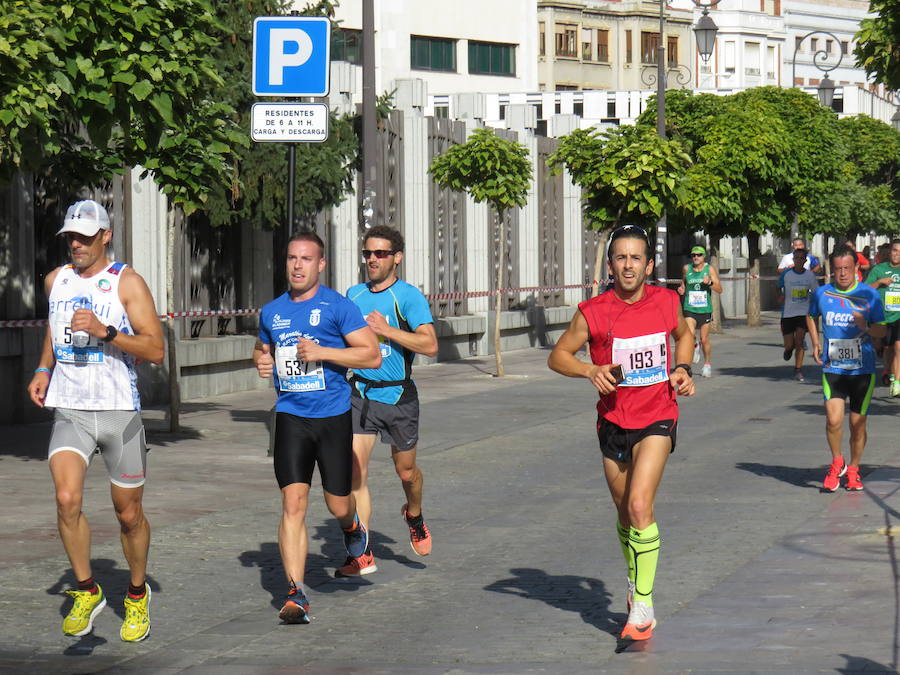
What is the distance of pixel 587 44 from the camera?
294 feet

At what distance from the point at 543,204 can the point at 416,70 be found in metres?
28.2

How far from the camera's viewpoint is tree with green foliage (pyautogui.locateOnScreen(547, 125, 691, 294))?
27359 millimetres

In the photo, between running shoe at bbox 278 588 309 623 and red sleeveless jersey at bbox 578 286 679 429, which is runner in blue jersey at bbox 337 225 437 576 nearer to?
running shoe at bbox 278 588 309 623

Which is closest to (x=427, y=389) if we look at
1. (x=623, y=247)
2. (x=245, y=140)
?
(x=245, y=140)

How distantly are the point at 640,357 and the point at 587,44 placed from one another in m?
84.0

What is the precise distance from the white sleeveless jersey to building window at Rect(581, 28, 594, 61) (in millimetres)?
83239

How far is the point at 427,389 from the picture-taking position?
22266 mm

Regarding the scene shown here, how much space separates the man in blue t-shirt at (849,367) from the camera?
40.6 feet

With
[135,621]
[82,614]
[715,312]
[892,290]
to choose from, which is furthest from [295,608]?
[715,312]

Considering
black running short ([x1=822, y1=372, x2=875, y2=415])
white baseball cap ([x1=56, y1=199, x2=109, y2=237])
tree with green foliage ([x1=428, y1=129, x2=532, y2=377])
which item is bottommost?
black running short ([x1=822, y1=372, x2=875, y2=415])

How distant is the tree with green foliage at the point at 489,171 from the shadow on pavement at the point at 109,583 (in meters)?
15.4

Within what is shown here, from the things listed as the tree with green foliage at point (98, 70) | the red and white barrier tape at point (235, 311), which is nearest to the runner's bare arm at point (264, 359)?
the tree with green foliage at point (98, 70)

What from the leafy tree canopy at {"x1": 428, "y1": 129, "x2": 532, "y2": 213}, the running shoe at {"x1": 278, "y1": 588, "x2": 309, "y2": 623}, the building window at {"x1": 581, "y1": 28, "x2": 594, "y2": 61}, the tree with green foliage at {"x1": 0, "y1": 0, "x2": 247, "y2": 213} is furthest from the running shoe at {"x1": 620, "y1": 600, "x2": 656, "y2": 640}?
the building window at {"x1": 581, "y1": 28, "x2": 594, "y2": 61}

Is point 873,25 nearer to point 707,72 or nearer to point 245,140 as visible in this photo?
point 245,140
